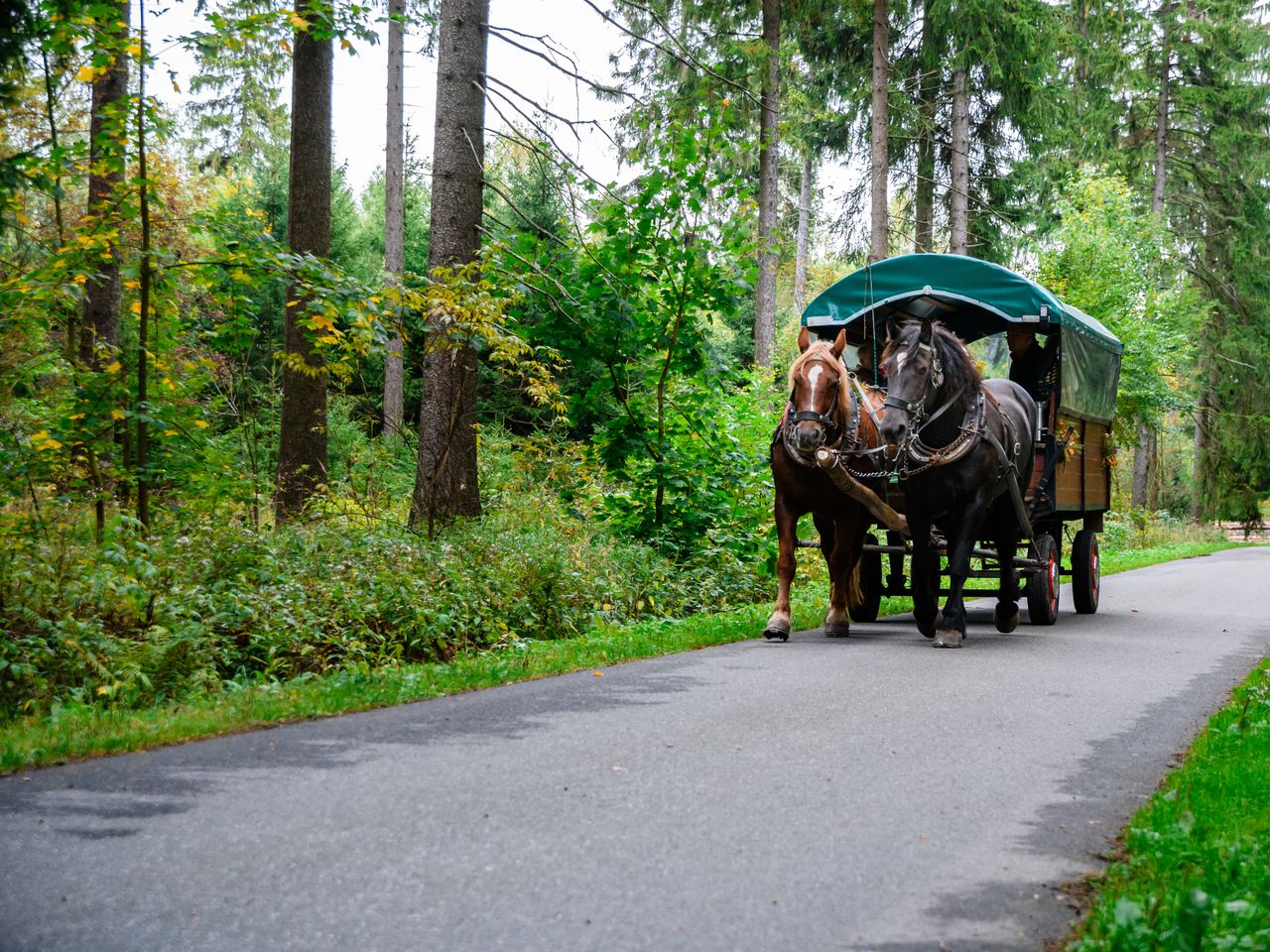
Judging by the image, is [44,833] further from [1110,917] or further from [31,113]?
[31,113]

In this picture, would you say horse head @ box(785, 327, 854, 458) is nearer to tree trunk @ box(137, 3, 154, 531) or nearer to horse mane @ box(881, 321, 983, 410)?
horse mane @ box(881, 321, 983, 410)

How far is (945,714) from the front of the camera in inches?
253

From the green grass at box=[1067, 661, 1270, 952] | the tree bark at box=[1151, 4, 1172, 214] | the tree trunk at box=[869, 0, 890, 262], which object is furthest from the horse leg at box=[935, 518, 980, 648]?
the tree bark at box=[1151, 4, 1172, 214]

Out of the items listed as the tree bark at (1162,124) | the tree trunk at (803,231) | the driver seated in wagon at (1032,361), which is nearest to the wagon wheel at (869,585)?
the driver seated in wagon at (1032,361)

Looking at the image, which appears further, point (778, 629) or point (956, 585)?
point (778, 629)

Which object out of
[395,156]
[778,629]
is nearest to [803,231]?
[395,156]

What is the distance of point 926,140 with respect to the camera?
26922 mm

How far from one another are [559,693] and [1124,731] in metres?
3.06

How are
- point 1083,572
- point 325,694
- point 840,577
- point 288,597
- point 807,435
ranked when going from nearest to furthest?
point 325,694, point 288,597, point 807,435, point 840,577, point 1083,572

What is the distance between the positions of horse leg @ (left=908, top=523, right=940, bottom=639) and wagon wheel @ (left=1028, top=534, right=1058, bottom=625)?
2.08 m

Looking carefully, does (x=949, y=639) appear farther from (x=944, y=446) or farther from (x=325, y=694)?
(x=325, y=694)

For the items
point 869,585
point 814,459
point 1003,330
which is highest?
point 1003,330

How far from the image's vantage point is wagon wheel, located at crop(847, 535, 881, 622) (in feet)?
36.8

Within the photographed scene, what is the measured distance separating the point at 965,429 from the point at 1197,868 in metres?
5.88
